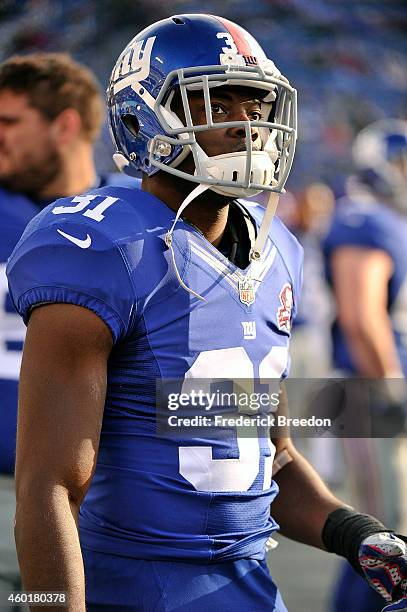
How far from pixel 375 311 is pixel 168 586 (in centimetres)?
267

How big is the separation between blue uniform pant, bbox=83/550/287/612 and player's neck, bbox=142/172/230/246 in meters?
0.62

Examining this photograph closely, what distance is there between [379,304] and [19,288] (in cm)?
279

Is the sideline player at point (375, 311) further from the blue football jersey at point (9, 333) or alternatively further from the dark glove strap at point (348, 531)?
the dark glove strap at point (348, 531)

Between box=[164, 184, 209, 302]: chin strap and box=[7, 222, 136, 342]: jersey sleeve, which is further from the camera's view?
box=[164, 184, 209, 302]: chin strap

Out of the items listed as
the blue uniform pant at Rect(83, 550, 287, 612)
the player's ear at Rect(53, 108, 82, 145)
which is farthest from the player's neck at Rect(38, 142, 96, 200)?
the blue uniform pant at Rect(83, 550, 287, 612)

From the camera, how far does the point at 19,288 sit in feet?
6.06

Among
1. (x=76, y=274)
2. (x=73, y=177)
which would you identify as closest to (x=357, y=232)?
(x=73, y=177)

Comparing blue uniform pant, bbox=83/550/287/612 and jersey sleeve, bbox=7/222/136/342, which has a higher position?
jersey sleeve, bbox=7/222/136/342

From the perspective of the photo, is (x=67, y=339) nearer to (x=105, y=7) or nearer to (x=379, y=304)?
(x=379, y=304)

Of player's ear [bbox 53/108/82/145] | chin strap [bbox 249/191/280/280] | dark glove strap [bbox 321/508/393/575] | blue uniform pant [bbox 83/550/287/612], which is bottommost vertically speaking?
blue uniform pant [bbox 83/550/287/612]

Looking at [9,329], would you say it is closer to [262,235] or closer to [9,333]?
[9,333]

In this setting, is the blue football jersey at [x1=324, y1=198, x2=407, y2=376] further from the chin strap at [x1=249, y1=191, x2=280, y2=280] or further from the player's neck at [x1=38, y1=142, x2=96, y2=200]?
the chin strap at [x1=249, y1=191, x2=280, y2=280]

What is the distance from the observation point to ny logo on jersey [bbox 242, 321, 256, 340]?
2008mm

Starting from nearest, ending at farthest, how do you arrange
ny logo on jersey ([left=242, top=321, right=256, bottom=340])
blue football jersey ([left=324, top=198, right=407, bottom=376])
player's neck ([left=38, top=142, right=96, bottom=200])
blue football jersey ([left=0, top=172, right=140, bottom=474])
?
1. ny logo on jersey ([left=242, top=321, right=256, bottom=340])
2. blue football jersey ([left=0, top=172, right=140, bottom=474])
3. player's neck ([left=38, top=142, right=96, bottom=200])
4. blue football jersey ([left=324, top=198, right=407, bottom=376])
